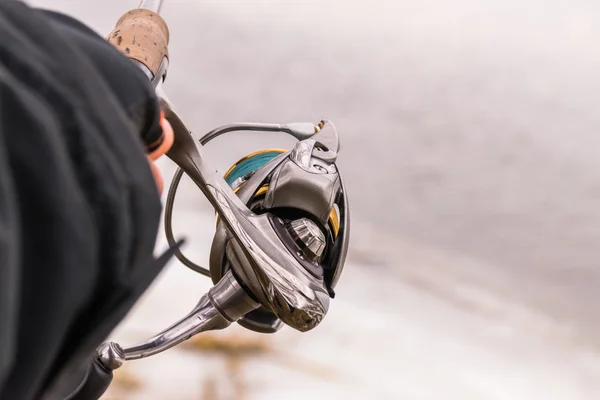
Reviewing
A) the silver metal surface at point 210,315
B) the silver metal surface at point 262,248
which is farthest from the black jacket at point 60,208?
the silver metal surface at point 210,315

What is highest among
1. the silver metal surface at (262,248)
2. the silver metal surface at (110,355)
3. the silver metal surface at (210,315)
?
the silver metal surface at (262,248)

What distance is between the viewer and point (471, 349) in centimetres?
64

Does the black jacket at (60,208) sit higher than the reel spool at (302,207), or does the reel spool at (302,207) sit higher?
the reel spool at (302,207)

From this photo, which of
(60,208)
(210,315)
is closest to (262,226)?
(210,315)

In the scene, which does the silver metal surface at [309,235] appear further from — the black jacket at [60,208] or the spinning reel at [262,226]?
the black jacket at [60,208]

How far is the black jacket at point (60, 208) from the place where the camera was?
10cm

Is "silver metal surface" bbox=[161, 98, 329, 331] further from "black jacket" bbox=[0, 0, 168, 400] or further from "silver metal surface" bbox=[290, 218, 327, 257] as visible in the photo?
"black jacket" bbox=[0, 0, 168, 400]

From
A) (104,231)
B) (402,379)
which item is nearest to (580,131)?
(402,379)

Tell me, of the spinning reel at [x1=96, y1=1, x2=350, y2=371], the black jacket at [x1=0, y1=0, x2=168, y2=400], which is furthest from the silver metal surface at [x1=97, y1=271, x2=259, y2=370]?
the black jacket at [x1=0, y1=0, x2=168, y2=400]

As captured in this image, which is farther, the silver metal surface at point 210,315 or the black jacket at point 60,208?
the silver metal surface at point 210,315

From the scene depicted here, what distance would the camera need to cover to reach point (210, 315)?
0.43m

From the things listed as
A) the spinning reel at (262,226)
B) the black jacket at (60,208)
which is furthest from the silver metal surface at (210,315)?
the black jacket at (60,208)

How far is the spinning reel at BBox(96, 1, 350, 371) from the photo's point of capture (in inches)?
12.9

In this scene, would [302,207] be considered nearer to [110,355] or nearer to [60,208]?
[110,355]
